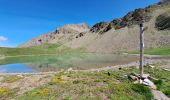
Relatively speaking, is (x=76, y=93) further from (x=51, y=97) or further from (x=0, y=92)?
(x=0, y=92)

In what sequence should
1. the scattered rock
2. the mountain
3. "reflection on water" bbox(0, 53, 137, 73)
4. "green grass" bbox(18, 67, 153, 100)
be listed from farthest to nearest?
the scattered rock
the mountain
"reflection on water" bbox(0, 53, 137, 73)
"green grass" bbox(18, 67, 153, 100)

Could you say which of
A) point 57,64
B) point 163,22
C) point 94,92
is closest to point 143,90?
point 94,92

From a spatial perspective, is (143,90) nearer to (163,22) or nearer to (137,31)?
(163,22)

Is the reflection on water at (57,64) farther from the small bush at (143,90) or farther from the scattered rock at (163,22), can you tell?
the scattered rock at (163,22)

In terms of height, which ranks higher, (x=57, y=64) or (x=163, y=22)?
(x=163, y=22)

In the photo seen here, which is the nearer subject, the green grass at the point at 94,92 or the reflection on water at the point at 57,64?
the green grass at the point at 94,92

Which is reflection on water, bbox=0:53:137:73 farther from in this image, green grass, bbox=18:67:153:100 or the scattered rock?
the scattered rock

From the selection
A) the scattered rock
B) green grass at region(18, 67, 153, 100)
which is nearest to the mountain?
the scattered rock

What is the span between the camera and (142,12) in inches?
6959

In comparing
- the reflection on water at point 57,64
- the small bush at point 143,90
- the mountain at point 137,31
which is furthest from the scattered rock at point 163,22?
the small bush at point 143,90

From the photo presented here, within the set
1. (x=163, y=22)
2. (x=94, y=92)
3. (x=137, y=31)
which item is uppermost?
(x=163, y=22)

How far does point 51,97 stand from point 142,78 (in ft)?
25.3

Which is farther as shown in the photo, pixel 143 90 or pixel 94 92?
pixel 143 90

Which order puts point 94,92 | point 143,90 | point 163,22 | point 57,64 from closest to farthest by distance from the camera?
point 94,92 → point 143,90 → point 57,64 → point 163,22
